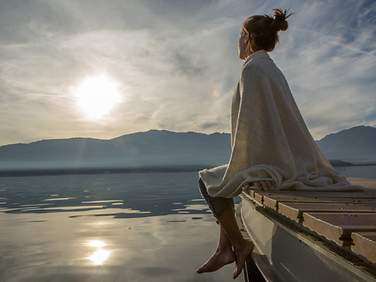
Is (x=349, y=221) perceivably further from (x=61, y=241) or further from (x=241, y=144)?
(x=61, y=241)

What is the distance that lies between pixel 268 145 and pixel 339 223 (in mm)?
2512

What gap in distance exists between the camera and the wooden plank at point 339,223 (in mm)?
1861

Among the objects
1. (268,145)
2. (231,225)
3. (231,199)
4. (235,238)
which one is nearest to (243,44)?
(268,145)

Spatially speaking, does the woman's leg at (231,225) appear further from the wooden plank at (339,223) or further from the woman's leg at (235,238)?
the wooden plank at (339,223)

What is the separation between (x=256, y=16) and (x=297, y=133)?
1.36 m

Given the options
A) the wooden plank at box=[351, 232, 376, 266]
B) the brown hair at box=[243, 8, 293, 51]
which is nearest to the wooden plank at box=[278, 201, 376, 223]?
the wooden plank at box=[351, 232, 376, 266]

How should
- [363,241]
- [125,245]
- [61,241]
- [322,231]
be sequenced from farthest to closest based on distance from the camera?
[61,241] → [125,245] → [322,231] → [363,241]

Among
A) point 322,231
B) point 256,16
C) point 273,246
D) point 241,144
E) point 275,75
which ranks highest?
point 256,16

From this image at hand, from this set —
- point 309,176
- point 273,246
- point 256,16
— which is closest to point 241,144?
point 309,176

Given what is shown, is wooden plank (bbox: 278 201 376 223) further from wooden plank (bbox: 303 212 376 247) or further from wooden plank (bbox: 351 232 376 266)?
wooden plank (bbox: 351 232 376 266)

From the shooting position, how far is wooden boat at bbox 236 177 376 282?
1875 mm

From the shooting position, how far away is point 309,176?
440 cm

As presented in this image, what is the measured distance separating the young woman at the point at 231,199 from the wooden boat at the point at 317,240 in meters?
0.22

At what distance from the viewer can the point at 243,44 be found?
199 inches
